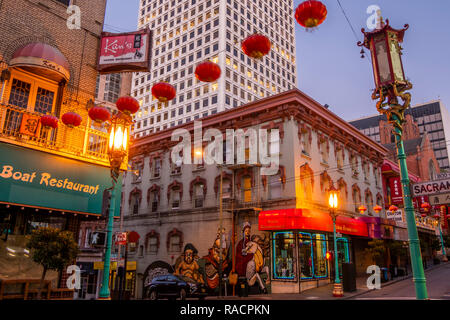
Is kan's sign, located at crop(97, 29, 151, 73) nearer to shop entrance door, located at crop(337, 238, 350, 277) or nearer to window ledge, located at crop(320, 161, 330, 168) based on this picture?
window ledge, located at crop(320, 161, 330, 168)

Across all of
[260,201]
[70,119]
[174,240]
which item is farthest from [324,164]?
[70,119]

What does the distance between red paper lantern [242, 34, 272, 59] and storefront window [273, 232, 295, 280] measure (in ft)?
57.9

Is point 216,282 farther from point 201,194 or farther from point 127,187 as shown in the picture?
point 127,187

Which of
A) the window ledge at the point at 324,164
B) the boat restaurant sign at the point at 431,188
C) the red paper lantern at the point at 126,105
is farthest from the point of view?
the window ledge at the point at 324,164

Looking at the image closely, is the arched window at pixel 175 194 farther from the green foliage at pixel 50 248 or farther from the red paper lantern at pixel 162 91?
the red paper lantern at pixel 162 91

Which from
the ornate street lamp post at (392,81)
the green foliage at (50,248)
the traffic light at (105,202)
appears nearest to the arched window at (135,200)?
the traffic light at (105,202)

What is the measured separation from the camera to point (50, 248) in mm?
10859

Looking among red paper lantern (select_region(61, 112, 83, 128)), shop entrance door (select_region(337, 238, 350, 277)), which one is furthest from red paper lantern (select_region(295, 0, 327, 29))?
shop entrance door (select_region(337, 238, 350, 277))

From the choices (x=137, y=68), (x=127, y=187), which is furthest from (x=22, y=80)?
(x=127, y=187)

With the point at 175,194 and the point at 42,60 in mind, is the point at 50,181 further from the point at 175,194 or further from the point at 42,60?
the point at 175,194

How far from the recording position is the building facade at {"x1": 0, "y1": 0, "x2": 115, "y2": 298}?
37.8 feet

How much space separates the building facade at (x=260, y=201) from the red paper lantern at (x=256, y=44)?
15652mm

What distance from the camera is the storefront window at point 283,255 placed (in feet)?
79.6

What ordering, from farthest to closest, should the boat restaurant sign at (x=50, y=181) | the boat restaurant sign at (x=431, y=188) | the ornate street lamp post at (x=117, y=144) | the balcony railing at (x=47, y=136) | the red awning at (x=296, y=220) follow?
the red awning at (x=296, y=220)
the balcony railing at (x=47, y=136)
the boat restaurant sign at (x=50, y=181)
the ornate street lamp post at (x=117, y=144)
the boat restaurant sign at (x=431, y=188)
